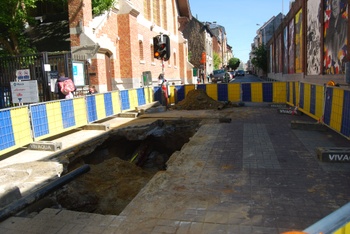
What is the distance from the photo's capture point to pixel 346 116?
7.20m

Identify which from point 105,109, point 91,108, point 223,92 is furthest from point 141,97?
point 223,92

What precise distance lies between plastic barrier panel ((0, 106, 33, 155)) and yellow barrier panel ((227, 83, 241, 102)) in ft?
39.0

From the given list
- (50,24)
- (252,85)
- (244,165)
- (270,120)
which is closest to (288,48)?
(252,85)

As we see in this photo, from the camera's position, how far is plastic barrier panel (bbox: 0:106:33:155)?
729 cm

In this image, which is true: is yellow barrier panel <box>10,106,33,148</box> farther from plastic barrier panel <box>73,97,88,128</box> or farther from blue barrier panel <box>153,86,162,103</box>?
blue barrier panel <box>153,86,162,103</box>

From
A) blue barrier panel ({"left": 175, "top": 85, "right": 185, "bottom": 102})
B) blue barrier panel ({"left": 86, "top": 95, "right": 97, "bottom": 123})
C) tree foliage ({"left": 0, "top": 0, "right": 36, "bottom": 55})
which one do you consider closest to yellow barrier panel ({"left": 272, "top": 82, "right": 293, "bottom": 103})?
blue barrier panel ({"left": 175, "top": 85, "right": 185, "bottom": 102})

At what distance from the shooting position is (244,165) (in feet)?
19.8

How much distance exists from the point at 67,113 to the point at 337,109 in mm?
7623

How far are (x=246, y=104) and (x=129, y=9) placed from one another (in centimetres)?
972

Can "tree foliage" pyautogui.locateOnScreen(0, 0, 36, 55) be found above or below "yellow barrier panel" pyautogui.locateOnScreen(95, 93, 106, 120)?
→ above

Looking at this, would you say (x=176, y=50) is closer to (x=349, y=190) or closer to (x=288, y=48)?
(x=288, y=48)

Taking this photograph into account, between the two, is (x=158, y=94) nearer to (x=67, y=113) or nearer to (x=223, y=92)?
(x=223, y=92)

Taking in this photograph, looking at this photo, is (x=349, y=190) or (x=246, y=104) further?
(x=246, y=104)

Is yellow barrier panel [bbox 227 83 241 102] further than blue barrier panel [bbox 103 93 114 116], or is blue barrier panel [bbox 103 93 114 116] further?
yellow barrier panel [bbox 227 83 241 102]
